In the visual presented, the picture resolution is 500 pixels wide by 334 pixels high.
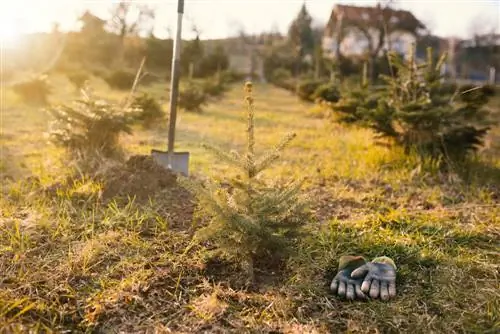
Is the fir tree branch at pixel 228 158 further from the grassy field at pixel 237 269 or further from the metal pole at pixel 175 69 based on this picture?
the metal pole at pixel 175 69

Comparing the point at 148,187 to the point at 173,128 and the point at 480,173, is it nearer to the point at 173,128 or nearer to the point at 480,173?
the point at 173,128

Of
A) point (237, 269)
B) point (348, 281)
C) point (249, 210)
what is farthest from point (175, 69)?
point (348, 281)

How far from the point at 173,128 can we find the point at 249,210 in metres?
2.57

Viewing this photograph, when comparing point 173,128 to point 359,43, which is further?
point 359,43

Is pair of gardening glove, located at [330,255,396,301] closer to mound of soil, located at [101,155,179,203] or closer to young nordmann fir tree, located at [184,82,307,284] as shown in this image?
young nordmann fir tree, located at [184,82,307,284]

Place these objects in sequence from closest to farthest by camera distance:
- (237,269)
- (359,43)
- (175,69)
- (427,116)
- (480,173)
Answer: (237,269) < (175,69) < (480,173) < (427,116) < (359,43)

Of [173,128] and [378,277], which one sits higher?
[173,128]

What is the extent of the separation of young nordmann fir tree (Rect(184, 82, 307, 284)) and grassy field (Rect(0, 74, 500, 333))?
0.21m

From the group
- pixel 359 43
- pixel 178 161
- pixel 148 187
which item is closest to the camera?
pixel 148 187

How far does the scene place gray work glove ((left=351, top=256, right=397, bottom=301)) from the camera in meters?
2.73

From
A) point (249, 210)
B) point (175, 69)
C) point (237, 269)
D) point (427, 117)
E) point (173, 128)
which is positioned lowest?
Answer: point (237, 269)

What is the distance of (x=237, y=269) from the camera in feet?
9.99

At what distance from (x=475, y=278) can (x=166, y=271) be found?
2.05 m

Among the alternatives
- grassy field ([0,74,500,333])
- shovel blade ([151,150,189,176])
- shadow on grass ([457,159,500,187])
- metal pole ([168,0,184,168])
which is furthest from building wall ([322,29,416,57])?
grassy field ([0,74,500,333])
